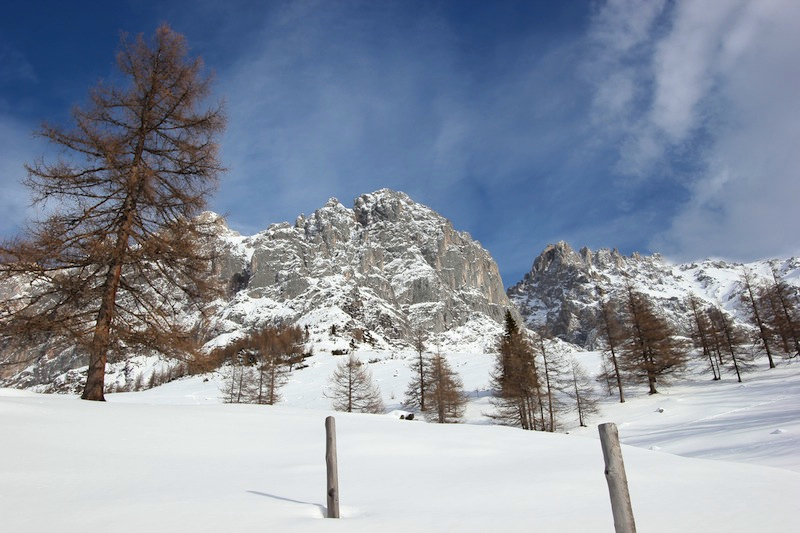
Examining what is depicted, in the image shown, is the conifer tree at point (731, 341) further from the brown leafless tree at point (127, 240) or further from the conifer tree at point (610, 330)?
the brown leafless tree at point (127, 240)

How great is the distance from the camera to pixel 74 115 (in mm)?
10312

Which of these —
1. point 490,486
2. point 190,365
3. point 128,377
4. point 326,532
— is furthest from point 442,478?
point 128,377

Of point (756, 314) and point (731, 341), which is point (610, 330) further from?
point (756, 314)

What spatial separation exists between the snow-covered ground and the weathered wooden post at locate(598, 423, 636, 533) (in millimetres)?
1081

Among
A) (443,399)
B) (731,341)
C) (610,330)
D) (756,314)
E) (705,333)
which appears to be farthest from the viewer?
(705,333)

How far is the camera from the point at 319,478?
17.9 ft

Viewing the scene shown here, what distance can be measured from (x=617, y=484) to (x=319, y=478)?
151 inches

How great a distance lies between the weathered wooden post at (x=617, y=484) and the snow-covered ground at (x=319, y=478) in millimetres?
1081

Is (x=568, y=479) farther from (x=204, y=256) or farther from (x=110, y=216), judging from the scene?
(x=110, y=216)

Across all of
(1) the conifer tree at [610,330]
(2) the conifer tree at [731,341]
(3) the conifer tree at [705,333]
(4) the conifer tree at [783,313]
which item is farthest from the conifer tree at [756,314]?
(1) the conifer tree at [610,330]

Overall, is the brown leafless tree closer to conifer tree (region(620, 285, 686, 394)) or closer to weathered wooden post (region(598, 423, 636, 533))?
weathered wooden post (region(598, 423, 636, 533))

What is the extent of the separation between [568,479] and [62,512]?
546cm

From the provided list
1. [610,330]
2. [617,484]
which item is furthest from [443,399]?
[617,484]

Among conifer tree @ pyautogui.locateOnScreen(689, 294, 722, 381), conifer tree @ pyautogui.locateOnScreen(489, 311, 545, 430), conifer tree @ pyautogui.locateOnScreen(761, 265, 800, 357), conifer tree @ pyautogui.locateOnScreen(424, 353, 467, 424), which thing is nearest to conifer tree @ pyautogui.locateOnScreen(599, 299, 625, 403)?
conifer tree @ pyautogui.locateOnScreen(489, 311, 545, 430)
